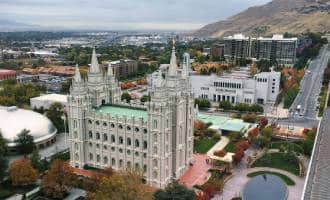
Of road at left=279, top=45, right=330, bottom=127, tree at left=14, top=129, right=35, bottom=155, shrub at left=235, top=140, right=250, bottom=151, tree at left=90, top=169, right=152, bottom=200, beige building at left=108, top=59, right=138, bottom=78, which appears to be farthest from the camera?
beige building at left=108, top=59, right=138, bottom=78

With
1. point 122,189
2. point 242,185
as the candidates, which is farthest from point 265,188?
point 122,189

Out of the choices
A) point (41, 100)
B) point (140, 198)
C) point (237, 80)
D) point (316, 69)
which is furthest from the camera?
point (316, 69)

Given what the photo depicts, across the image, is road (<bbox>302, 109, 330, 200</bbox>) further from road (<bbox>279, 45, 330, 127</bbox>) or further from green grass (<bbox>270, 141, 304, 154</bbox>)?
road (<bbox>279, 45, 330, 127</bbox>)

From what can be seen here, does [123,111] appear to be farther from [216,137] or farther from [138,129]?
[216,137]

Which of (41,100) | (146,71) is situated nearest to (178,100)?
(41,100)

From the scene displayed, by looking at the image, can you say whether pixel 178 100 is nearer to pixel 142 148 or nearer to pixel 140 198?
pixel 142 148

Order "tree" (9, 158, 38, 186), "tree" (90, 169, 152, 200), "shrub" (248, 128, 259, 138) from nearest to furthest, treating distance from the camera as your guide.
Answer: "tree" (90, 169, 152, 200)
"tree" (9, 158, 38, 186)
"shrub" (248, 128, 259, 138)

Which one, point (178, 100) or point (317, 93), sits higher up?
point (178, 100)

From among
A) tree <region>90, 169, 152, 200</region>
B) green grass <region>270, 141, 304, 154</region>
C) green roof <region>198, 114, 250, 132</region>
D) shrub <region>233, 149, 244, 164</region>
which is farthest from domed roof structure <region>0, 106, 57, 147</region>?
green grass <region>270, 141, 304, 154</region>
